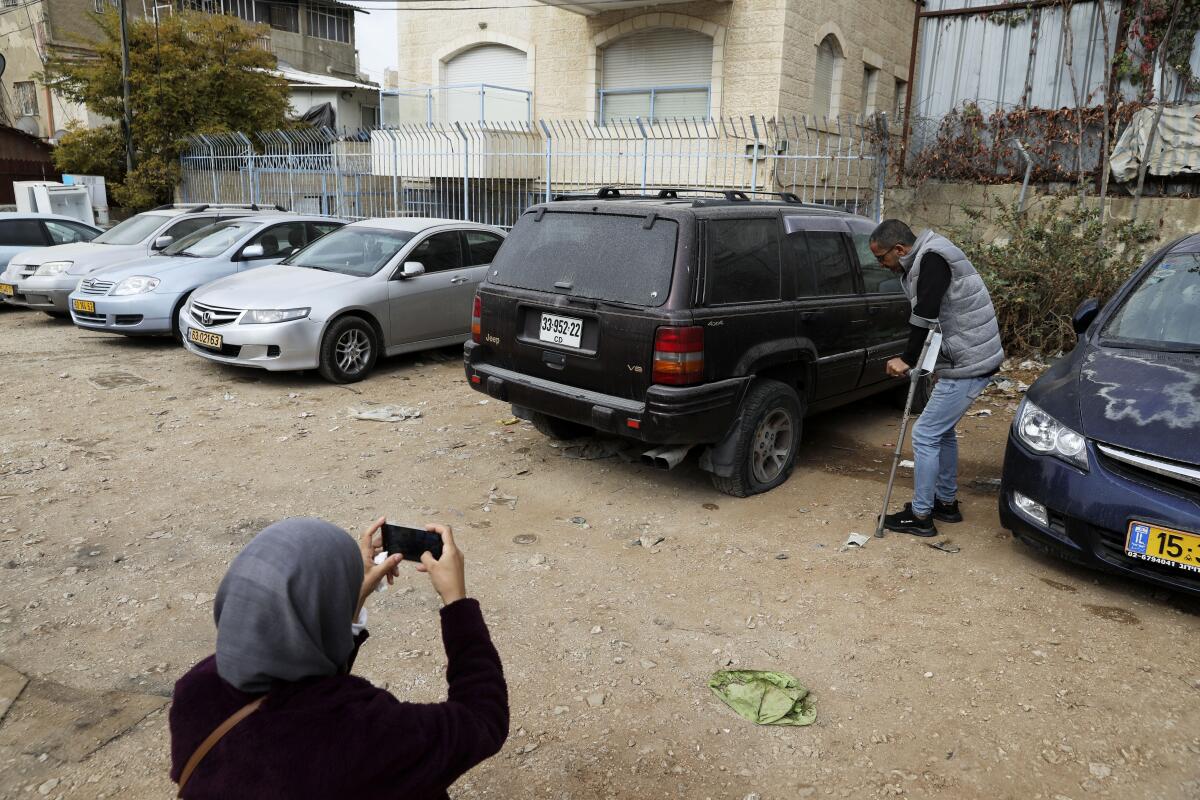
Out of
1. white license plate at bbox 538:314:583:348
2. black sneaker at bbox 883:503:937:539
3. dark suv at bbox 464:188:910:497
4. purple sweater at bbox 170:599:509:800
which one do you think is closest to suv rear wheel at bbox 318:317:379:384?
dark suv at bbox 464:188:910:497

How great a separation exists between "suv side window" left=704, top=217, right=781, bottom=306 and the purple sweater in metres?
3.68

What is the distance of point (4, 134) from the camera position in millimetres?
21844

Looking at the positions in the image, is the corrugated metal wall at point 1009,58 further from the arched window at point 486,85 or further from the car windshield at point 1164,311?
the car windshield at point 1164,311

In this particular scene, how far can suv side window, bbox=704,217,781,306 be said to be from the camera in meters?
4.98

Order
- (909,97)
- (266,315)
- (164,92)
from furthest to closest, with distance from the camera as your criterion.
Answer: (164,92) → (909,97) → (266,315)

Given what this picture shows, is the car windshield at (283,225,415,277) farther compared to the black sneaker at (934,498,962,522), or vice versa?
the car windshield at (283,225,415,277)

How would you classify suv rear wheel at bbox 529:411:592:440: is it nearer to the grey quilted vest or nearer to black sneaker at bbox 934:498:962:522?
black sneaker at bbox 934:498:962:522

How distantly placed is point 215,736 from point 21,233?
1373 centimetres

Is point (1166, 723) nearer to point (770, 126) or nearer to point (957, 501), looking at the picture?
point (957, 501)

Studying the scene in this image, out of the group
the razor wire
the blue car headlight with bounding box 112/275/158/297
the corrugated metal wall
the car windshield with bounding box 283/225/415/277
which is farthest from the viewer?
the razor wire

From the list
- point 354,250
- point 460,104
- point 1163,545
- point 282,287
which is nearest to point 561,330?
point 1163,545

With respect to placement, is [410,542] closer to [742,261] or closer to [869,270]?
[742,261]

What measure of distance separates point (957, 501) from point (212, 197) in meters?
18.0

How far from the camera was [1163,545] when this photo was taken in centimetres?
369
